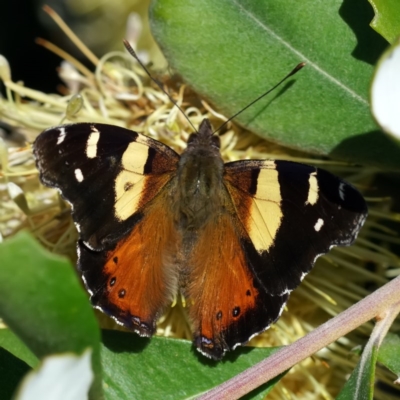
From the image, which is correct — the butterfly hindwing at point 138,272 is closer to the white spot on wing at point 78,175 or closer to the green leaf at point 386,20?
the white spot on wing at point 78,175

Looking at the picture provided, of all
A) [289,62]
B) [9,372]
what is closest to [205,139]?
[289,62]

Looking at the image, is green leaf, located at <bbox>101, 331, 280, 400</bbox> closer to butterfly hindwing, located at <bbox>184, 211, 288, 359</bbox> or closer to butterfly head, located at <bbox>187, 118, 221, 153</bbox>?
butterfly hindwing, located at <bbox>184, 211, 288, 359</bbox>

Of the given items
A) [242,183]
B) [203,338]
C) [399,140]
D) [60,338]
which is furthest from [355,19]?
[60,338]

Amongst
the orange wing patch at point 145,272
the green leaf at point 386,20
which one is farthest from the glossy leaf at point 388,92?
the orange wing patch at point 145,272

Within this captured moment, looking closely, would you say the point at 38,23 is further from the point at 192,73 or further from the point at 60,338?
the point at 60,338

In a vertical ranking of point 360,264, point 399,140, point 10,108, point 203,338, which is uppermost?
point 399,140

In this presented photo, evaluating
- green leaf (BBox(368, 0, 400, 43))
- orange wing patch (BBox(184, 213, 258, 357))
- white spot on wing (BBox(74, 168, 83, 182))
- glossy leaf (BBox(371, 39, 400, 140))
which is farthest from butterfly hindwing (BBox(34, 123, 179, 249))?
glossy leaf (BBox(371, 39, 400, 140))
